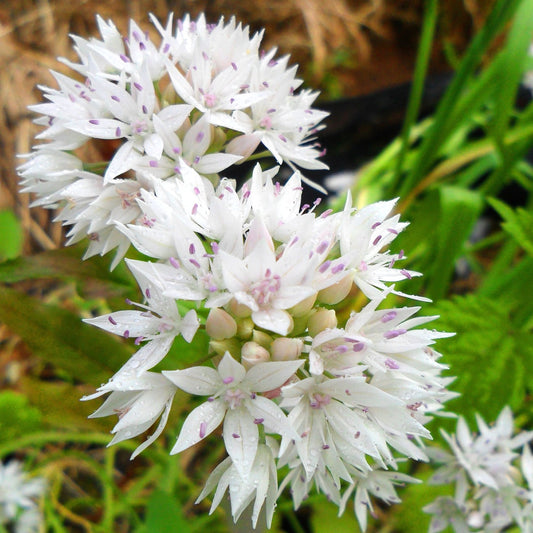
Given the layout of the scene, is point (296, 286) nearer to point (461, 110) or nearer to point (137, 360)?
point (137, 360)

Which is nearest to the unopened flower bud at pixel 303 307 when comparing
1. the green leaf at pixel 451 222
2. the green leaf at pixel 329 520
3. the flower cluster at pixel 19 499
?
the green leaf at pixel 451 222

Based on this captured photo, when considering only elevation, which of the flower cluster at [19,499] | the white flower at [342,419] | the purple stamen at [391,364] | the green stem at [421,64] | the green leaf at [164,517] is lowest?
the flower cluster at [19,499]

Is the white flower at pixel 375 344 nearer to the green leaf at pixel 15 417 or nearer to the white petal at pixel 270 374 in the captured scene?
the white petal at pixel 270 374

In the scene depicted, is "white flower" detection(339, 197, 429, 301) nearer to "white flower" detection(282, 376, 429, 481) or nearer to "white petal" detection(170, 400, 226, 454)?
"white flower" detection(282, 376, 429, 481)

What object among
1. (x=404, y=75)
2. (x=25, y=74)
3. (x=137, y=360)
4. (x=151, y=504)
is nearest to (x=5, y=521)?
(x=151, y=504)

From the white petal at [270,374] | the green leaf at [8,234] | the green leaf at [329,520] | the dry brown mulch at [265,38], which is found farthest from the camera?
the dry brown mulch at [265,38]

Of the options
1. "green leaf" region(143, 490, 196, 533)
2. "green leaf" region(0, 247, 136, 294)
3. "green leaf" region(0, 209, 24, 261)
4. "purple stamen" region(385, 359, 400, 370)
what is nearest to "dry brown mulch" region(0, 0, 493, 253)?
"green leaf" region(0, 209, 24, 261)

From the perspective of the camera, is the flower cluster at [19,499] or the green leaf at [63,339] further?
the flower cluster at [19,499]
